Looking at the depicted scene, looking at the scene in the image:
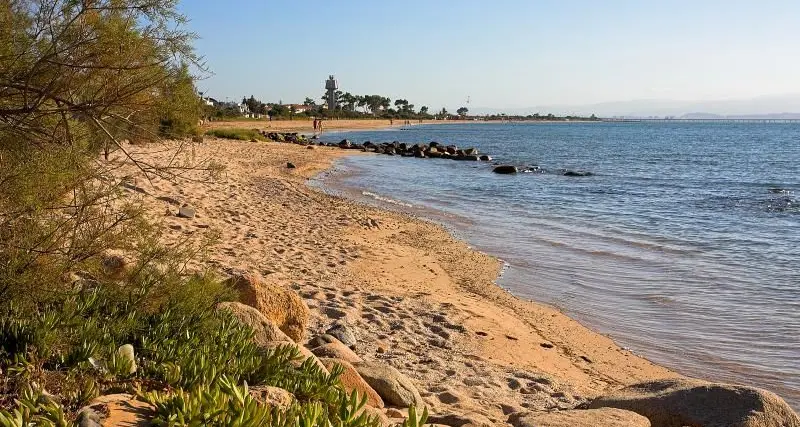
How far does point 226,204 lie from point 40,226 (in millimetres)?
11190

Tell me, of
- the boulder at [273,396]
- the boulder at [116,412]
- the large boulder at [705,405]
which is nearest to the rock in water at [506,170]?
the large boulder at [705,405]

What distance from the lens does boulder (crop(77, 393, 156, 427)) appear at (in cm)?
338

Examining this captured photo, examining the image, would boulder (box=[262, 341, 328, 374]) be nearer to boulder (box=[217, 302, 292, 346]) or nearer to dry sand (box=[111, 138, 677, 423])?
boulder (box=[217, 302, 292, 346])

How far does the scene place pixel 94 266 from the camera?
5.09m

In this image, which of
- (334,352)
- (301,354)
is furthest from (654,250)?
(301,354)

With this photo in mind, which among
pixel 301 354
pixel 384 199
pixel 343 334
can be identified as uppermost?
pixel 301 354

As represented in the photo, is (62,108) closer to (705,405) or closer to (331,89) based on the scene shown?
(705,405)

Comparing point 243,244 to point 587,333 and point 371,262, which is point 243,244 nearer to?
point 371,262

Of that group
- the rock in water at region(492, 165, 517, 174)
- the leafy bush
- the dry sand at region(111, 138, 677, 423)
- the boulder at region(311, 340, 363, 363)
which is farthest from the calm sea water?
the leafy bush

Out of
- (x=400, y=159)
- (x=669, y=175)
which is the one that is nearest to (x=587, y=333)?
(x=669, y=175)

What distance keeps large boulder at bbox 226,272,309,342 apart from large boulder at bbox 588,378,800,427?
2.74 metres

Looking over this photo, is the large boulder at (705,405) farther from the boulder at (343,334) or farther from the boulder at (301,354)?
the boulder at (343,334)

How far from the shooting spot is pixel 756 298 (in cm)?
1069

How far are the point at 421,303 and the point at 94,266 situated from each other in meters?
5.06
